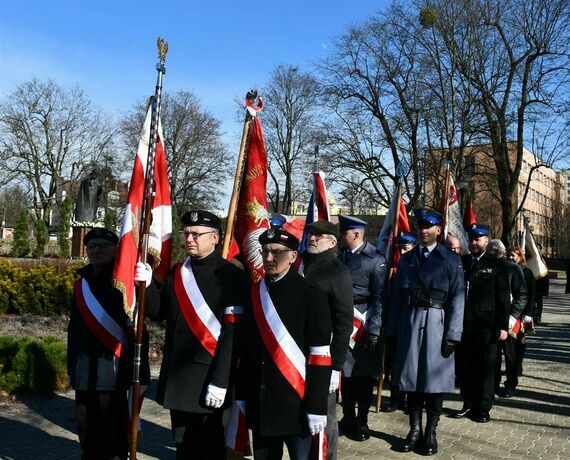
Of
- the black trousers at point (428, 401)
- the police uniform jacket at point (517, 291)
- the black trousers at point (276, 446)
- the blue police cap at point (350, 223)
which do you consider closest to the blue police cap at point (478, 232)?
the police uniform jacket at point (517, 291)

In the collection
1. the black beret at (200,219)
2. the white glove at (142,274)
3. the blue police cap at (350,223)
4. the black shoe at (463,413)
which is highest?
the blue police cap at (350,223)

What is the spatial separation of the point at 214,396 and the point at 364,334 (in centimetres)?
274

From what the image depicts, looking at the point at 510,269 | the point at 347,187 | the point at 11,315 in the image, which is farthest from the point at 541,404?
the point at 347,187

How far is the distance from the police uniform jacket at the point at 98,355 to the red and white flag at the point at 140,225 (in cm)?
17

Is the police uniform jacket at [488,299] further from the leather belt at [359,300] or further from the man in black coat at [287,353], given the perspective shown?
the man in black coat at [287,353]

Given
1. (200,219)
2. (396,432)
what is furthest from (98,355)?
(396,432)

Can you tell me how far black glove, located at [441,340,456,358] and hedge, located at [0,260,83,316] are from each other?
30.6 feet

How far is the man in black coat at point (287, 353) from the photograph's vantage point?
12.4 feet

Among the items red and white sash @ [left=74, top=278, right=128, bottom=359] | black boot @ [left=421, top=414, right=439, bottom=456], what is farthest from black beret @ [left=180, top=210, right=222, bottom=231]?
black boot @ [left=421, top=414, right=439, bottom=456]

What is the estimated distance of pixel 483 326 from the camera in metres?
7.07

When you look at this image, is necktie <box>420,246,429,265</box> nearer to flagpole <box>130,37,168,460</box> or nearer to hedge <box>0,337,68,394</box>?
flagpole <box>130,37,168,460</box>

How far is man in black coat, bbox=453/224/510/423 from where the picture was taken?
700 cm

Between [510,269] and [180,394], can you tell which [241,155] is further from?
[510,269]

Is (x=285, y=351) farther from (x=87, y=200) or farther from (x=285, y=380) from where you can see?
(x=87, y=200)
